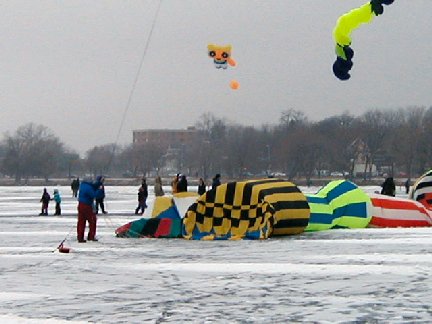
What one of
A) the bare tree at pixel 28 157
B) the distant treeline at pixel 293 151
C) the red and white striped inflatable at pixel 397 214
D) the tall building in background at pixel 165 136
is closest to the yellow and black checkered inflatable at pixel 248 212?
the red and white striped inflatable at pixel 397 214

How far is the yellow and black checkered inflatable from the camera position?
14.8 meters

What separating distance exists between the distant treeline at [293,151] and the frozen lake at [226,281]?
69.5 m

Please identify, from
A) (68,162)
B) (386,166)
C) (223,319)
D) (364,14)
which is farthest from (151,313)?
(68,162)

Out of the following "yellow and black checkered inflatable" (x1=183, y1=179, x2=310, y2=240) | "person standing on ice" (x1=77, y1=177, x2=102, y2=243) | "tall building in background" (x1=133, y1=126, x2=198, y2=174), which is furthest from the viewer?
"tall building in background" (x1=133, y1=126, x2=198, y2=174)

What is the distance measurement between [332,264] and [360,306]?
3175mm

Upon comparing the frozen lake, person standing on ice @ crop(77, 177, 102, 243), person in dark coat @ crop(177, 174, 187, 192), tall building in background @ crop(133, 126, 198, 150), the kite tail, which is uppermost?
tall building in background @ crop(133, 126, 198, 150)

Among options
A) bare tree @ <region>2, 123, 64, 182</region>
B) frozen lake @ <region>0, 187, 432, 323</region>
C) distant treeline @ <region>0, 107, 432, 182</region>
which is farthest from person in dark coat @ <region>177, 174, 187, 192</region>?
bare tree @ <region>2, 123, 64, 182</region>

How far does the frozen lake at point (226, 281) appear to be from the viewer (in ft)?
23.7

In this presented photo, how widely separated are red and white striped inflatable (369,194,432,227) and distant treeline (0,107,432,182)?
218ft

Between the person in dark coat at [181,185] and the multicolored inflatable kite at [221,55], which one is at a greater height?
the multicolored inflatable kite at [221,55]

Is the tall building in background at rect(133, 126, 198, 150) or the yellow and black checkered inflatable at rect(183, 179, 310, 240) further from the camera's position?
the tall building in background at rect(133, 126, 198, 150)

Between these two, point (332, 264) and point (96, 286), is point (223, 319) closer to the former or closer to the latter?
point (96, 286)

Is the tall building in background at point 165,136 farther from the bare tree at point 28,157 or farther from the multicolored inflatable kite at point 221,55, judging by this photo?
the multicolored inflatable kite at point 221,55

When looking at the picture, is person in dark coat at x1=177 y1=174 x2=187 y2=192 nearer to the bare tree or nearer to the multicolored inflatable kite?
the multicolored inflatable kite
